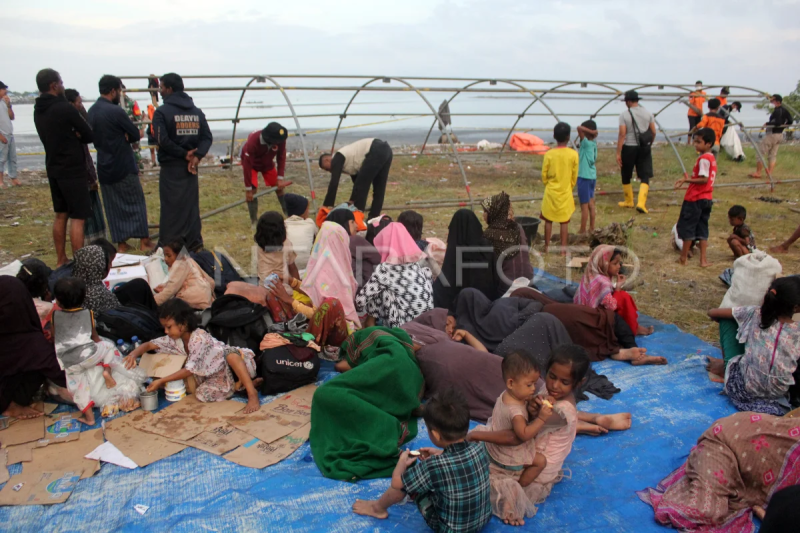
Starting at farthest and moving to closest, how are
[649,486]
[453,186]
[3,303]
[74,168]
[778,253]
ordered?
[453,186] → [778,253] → [74,168] → [3,303] → [649,486]

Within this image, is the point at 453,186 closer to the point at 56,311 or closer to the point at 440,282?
the point at 440,282

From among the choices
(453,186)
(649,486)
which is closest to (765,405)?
A: (649,486)

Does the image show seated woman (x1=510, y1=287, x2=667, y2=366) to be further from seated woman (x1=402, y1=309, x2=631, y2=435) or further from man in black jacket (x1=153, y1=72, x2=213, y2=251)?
man in black jacket (x1=153, y1=72, x2=213, y2=251)

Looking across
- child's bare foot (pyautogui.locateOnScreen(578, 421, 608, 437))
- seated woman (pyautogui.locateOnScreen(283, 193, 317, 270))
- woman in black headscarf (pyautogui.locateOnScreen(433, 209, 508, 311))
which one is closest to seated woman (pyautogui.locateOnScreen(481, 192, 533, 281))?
woman in black headscarf (pyautogui.locateOnScreen(433, 209, 508, 311))

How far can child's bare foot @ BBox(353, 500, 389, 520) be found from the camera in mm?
2664

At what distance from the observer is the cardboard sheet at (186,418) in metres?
3.39

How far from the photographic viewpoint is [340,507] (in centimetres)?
276

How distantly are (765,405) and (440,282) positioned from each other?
8.57ft

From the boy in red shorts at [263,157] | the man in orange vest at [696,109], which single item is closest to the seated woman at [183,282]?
the boy in red shorts at [263,157]

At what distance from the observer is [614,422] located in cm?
345

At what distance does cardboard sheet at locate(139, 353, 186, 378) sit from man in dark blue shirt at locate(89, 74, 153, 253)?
130 inches

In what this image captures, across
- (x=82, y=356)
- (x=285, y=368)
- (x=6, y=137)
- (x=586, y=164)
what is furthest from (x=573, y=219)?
(x=6, y=137)

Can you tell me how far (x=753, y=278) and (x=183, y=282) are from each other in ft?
15.0

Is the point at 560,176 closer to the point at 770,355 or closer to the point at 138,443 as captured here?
the point at 770,355
